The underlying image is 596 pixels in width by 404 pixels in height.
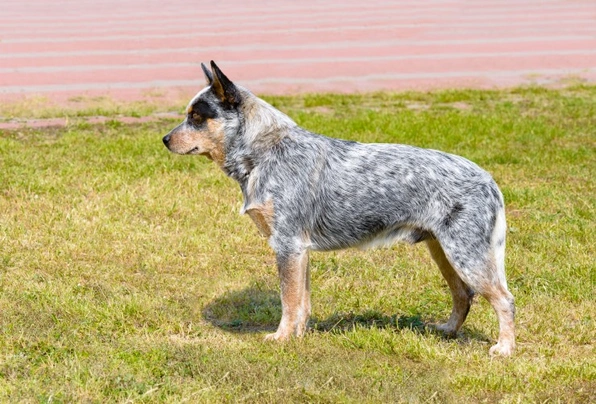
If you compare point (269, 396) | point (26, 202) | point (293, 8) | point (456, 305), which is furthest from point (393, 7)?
point (269, 396)

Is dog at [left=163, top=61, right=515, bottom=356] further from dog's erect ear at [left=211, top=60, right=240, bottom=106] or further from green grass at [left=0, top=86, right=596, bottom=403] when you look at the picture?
green grass at [left=0, top=86, right=596, bottom=403]

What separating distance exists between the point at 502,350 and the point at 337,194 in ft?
4.57

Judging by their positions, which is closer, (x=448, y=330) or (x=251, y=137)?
(x=251, y=137)

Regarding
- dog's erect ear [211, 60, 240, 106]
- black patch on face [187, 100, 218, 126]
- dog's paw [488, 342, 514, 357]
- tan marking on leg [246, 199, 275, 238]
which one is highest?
dog's erect ear [211, 60, 240, 106]

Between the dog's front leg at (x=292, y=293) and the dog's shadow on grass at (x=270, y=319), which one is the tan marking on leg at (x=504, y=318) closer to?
the dog's shadow on grass at (x=270, y=319)

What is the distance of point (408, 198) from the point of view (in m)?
6.24

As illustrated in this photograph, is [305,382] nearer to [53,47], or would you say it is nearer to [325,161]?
[325,161]

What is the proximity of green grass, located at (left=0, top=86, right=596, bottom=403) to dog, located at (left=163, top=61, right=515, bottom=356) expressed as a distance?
0.49 metres

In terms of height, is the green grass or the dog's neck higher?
the dog's neck

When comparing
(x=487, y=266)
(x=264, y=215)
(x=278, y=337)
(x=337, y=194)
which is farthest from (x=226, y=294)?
(x=487, y=266)

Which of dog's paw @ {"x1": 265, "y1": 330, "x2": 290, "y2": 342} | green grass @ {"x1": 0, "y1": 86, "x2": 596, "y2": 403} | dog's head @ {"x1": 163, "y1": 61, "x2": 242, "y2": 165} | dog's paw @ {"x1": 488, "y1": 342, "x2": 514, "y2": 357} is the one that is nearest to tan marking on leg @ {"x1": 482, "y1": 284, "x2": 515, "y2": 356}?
dog's paw @ {"x1": 488, "y1": 342, "x2": 514, "y2": 357}

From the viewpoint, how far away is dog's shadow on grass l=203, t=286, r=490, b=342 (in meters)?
6.88

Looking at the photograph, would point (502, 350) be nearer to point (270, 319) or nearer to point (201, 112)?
point (270, 319)

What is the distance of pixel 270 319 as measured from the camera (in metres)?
7.13
